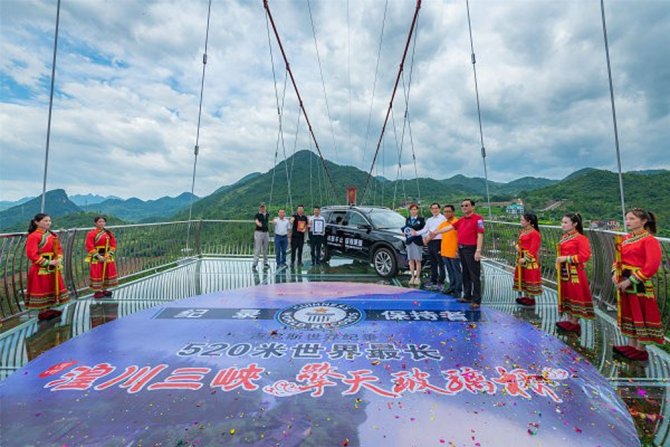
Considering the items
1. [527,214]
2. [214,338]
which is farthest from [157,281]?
[527,214]

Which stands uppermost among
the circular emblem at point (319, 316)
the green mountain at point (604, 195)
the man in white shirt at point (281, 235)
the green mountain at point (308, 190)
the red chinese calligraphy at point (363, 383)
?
the green mountain at point (308, 190)

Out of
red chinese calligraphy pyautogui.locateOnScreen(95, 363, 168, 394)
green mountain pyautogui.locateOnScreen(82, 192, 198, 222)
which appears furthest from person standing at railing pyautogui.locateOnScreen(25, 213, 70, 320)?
green mountain pyautogui.locateOnScreen(82, 192, 198, 222)

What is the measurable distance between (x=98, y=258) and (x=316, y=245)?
482 cm

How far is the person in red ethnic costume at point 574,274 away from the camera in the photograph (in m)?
4.03

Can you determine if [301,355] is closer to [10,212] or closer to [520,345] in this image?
[520,345]

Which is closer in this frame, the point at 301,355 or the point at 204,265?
the point at 301,355

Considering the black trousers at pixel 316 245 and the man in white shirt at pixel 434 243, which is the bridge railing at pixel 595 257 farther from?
the black trousers at pixel 316 245

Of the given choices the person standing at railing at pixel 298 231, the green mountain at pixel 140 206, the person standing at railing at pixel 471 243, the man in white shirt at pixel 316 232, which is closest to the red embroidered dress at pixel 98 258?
the person standing at railing at pixel 298 231

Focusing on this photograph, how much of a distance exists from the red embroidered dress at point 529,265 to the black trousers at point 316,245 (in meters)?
4.91

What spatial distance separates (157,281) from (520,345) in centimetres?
665

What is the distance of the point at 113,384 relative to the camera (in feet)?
9.46

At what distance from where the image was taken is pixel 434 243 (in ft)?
20.3

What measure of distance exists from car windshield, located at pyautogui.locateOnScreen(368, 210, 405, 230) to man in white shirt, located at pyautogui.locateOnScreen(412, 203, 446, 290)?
1685 millimetres

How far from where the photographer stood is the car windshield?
809 cm
